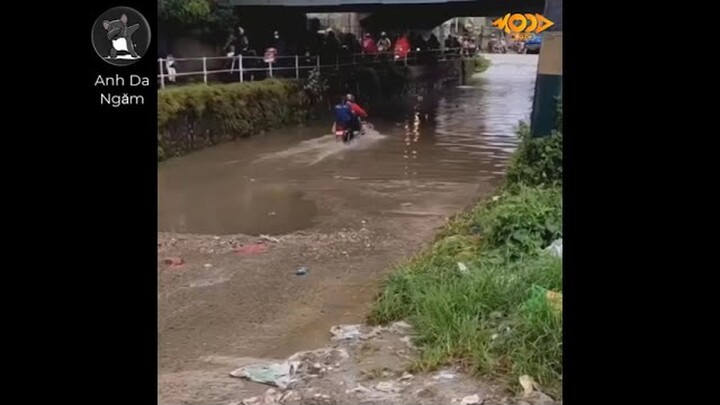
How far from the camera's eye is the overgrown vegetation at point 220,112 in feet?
42.8

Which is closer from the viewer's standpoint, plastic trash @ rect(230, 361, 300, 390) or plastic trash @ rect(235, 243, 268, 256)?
plastic trash @ rect(230, 361, 300, 390)

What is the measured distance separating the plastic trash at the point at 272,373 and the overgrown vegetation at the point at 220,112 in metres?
8.49

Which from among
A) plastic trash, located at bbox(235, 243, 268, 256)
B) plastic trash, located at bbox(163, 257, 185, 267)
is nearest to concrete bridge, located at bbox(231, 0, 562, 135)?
plastic trash, located at bbox(235, 243, 268, 256)

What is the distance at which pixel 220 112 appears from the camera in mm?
14484

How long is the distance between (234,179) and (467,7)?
922 centimetres

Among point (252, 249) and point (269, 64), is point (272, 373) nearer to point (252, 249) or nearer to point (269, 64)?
point (252, 249)

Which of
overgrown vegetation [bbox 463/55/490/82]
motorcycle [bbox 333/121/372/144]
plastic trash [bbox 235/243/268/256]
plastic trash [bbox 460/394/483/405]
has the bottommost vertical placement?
plastic trash [bbox 235/243/268/256]

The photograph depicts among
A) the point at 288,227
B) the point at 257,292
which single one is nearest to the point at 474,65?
the point at 288,227

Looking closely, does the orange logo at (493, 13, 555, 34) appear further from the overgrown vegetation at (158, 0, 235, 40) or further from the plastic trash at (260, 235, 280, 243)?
the overgrown vegetation at (158, 0, 235, 40)
